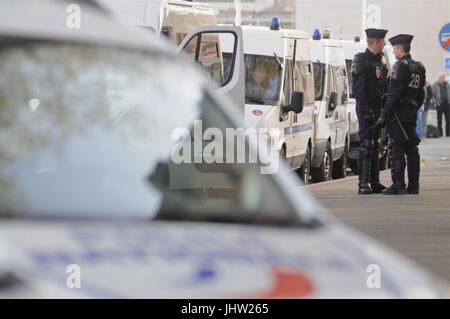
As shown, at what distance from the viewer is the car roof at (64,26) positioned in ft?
9.50

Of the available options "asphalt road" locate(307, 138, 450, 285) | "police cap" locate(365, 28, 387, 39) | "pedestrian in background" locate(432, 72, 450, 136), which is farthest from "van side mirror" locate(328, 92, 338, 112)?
"pedestrian in background" locate(432, 72, 450, 136)

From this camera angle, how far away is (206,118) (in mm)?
3109

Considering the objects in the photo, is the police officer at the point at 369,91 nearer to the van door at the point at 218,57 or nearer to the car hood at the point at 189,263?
the van door at the point at 218,57

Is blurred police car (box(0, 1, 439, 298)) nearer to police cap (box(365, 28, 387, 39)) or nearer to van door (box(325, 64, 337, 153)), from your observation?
police cap (box(365, 28, 387, 39))

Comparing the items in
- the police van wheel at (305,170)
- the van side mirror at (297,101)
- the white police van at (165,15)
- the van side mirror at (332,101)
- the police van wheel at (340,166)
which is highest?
the white police van at (165,15)

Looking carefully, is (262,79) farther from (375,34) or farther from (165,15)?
(375,34)

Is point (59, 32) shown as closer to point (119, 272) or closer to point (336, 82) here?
point (119, 272)

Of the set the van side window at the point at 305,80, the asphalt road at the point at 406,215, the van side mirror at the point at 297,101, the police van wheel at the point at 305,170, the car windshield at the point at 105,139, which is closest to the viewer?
the car windshield at the point at 105,139

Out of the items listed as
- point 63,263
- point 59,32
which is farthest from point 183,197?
point 63,263

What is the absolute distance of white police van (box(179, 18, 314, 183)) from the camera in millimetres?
16812

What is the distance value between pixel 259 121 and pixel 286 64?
145 centimetres

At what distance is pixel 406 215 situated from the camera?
12914mm

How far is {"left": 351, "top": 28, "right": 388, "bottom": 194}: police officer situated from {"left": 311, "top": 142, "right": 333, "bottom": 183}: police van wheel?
5.84 m

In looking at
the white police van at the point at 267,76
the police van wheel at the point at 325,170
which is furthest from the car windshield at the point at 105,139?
the police van wheel at the point at 325,170
